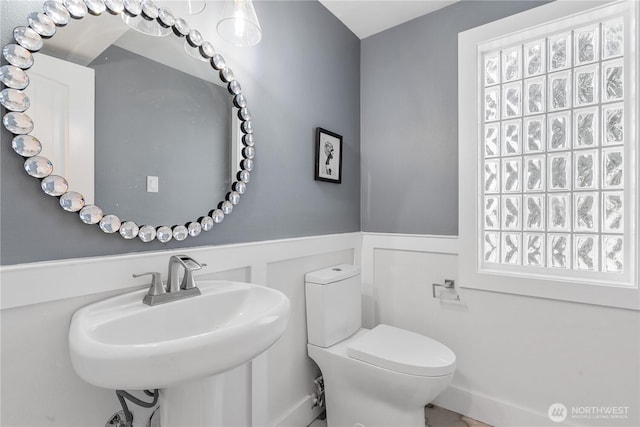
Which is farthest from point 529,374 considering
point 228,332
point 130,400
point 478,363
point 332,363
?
point 130,400

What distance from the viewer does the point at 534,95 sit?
5.39 ft

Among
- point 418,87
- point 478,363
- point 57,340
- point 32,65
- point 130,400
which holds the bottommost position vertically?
point 478,363

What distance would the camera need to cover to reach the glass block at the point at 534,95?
162 centimetres

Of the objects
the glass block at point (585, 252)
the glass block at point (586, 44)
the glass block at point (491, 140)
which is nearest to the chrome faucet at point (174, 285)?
the glass block at point (491, 140)

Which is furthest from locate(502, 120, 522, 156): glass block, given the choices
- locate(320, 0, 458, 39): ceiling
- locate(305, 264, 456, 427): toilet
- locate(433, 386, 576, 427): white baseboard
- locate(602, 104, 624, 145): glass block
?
locate(433, 386, 576, 427): white baseboard

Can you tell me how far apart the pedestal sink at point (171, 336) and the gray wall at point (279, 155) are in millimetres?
212

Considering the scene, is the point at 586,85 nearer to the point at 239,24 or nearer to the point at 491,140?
the point at 491,140

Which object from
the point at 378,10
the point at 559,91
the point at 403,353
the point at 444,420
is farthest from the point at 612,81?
the point at 444,420

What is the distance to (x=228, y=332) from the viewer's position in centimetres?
72

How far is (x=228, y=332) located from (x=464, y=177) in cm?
152

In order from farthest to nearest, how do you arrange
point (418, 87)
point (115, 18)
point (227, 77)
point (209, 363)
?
1. point (418, 87)
2. point (227, 77)
3. point (115, 18)
4. point (209, 363)

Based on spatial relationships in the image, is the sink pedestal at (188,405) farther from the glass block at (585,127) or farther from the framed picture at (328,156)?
the glass block at (585,127)

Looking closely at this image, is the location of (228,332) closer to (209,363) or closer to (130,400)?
(209,363)

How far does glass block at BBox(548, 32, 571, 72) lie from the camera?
5.09 ft
